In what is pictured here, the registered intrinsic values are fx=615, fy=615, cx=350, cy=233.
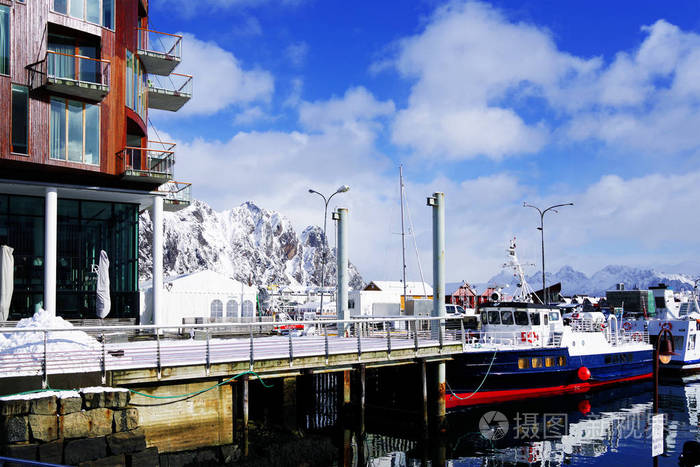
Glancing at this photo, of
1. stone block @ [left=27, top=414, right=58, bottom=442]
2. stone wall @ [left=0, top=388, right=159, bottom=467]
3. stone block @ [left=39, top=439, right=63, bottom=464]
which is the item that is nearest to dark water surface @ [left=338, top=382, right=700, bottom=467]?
stone wall @ [left=0, top=388, right=159, bottom=467]

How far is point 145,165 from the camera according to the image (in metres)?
27.8

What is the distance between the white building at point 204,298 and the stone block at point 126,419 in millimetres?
30164

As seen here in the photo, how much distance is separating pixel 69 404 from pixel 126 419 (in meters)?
1.42

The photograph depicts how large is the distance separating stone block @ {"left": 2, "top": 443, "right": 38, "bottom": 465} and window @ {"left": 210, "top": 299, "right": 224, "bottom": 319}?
35.6 meters

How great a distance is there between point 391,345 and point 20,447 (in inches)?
533

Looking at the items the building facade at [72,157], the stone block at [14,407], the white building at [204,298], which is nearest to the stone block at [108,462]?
the stone block at [14,407]

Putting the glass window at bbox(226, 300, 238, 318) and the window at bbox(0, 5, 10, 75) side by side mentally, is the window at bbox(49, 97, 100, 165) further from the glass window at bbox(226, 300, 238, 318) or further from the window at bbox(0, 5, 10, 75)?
the glass window at bbox(226, 300, 238, 318)

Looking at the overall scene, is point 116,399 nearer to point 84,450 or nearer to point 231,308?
point 84,450

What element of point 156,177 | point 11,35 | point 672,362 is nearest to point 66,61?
point 11,35

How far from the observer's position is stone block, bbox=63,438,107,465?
45.1 feet

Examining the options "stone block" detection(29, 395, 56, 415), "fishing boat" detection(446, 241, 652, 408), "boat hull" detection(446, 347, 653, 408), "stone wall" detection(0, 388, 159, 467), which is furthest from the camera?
"fishing boat" detection(446, 241, 652, 408)

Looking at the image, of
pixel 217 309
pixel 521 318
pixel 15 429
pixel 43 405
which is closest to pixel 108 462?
pixel 43 405

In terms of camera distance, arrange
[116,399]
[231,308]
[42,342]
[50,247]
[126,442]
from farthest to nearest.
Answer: [231,308] < [50,247] < [42,342] < [116,399] < [126,442]

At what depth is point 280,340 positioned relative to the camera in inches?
848
